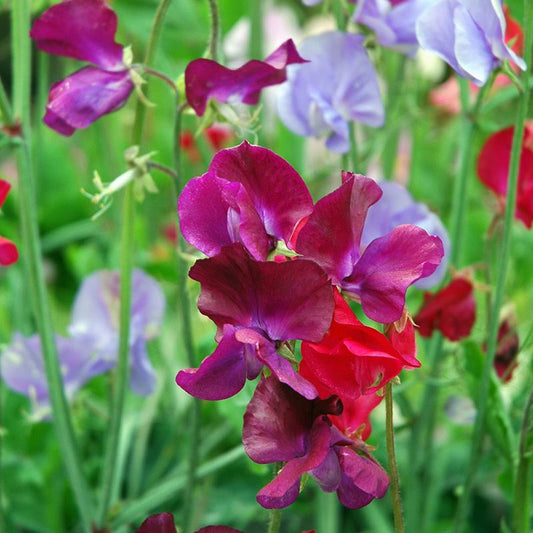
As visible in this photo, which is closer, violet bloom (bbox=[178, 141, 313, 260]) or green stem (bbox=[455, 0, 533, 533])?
violet bloom (bbox=[178, 141, 313, 260])

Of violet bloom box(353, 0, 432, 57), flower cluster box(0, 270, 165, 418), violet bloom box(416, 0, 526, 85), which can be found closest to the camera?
violet bloom box(416, 0, 526, 85)

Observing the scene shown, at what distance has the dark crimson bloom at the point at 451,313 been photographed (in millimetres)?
693

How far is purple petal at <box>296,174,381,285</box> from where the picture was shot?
1.42 ft

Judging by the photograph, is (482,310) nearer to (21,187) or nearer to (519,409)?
(519,409)

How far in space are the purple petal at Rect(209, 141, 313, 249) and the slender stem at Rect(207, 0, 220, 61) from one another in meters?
0.17

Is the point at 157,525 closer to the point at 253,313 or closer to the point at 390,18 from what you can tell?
the point at 253,313

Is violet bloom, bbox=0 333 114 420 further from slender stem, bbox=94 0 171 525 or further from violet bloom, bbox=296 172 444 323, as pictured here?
violet bloom, bbox=296 172 444 323

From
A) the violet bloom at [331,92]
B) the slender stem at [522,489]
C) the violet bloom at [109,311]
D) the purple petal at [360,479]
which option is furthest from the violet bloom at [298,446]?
the violet bloom at [109,311]

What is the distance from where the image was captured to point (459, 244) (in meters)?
0.78

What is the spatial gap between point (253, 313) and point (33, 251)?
0.31m

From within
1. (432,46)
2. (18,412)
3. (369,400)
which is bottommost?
(18,412)

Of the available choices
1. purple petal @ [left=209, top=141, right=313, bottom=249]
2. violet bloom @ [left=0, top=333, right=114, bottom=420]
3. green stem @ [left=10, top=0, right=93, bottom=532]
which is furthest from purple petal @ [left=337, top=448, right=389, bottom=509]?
violet bloom @ [left=0, top=333, right=114, bottom=420]

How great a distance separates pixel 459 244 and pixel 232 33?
1.89 ft

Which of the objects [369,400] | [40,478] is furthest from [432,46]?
[40,478]
